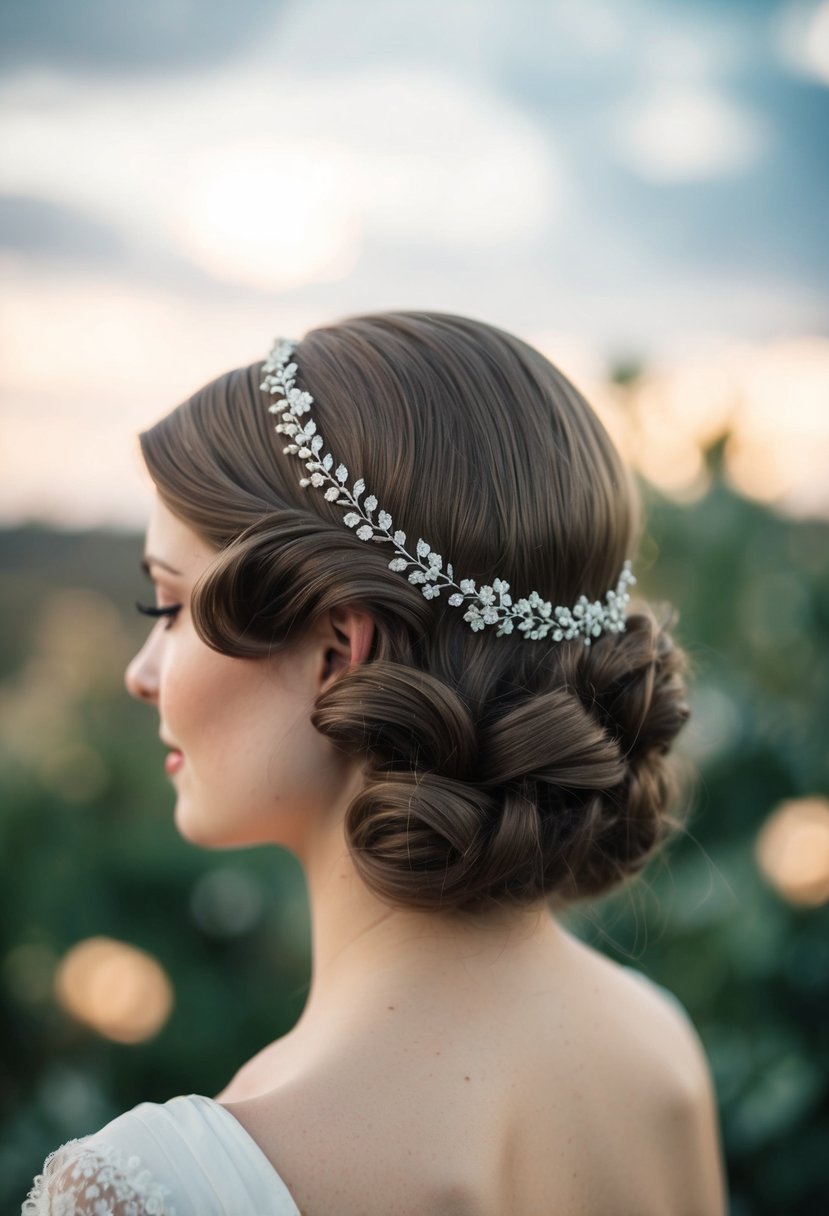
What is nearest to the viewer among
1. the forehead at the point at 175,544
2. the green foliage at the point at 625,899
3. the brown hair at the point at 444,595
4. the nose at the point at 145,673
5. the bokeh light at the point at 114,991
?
the brown hair at the point at 444,595

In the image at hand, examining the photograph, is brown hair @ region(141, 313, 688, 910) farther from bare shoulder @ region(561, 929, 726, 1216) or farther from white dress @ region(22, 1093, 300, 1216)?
white dress @ region(22, 1093, 300, 1216)

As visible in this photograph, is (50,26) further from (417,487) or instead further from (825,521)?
(825,521)

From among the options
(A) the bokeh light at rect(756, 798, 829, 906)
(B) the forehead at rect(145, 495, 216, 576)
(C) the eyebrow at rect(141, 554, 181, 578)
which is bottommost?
(A) the bokeh light at rect(756, 798, 829, 906)

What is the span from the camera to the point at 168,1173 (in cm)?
115

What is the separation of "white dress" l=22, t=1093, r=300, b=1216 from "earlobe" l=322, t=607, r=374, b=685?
2.05 feet

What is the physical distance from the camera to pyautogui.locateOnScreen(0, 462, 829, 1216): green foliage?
9.14 feet

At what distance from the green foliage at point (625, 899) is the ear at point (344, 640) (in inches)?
60.5

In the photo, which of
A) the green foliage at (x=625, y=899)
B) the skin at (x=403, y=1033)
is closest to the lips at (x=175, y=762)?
the skin at (x=403, y=1033)

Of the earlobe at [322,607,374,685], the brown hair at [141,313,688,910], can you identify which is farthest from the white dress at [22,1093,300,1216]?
the earlobe at [322,607,374,685]

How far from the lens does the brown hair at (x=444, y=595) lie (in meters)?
1.42

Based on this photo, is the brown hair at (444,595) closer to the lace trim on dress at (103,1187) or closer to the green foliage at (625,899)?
the lace trim on dress at (103,1187)

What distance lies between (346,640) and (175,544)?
1.14 feet

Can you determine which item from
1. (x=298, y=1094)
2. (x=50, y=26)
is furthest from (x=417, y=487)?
(x=50, y=26)

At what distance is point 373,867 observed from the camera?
4.72 feet
